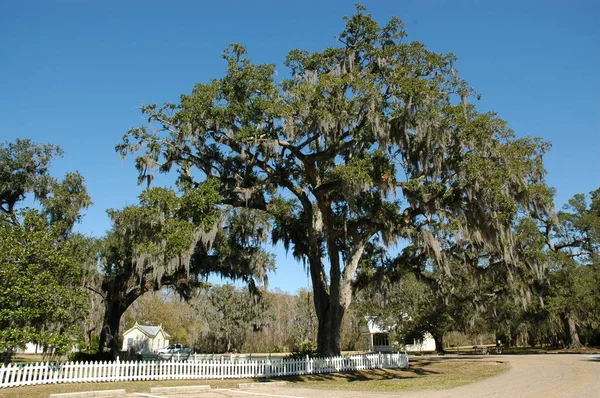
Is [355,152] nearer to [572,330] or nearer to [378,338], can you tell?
[572,330]

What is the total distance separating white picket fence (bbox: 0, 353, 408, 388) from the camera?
1403 centimetres

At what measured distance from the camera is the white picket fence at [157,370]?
14.0 m

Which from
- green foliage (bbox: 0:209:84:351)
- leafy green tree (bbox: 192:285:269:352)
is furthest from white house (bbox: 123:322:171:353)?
green foliage (bbox: 0:209:84:351)

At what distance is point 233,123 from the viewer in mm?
16656

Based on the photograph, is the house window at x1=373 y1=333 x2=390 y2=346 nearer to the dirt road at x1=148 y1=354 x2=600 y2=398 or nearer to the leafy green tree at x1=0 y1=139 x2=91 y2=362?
the dirt road at x1=148 y1=354 x2=600 y2=398

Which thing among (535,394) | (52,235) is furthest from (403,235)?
(52,235)

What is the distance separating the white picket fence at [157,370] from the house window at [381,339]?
32.9 metres

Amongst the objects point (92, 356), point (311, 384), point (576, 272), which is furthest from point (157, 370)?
point (576, 272)

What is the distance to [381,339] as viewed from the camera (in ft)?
169

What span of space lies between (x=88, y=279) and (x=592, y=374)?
22509 mm

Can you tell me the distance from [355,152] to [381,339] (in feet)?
133

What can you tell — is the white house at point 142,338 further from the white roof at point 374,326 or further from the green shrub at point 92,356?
the green shrub at point 92,356

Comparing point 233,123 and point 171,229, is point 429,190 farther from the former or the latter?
point 171,229

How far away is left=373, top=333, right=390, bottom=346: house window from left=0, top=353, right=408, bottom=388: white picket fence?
32.9m
